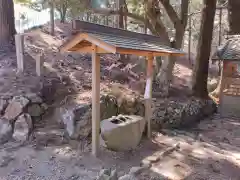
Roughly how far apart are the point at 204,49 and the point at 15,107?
753cm

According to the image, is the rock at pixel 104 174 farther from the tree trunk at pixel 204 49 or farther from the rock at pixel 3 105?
the tree trunk at pixel 204 49

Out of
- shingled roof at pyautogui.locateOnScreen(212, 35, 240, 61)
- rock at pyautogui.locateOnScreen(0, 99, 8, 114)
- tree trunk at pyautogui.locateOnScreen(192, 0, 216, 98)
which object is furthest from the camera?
tree trunk at pyautogui.locateOnScreen(192, 0, 216, 98)

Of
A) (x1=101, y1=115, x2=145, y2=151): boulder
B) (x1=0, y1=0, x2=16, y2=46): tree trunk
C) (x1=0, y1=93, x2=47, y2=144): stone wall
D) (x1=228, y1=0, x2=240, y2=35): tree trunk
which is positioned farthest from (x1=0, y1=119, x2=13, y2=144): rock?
(x1=228, y1=0, x2=240, y2=35): tree trunk

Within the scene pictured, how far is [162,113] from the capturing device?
26.8ft

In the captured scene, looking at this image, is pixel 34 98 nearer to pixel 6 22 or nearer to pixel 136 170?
pixel 136 170

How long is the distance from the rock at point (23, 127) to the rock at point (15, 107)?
0.16 meters

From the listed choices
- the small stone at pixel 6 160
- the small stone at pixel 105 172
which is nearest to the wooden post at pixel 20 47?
the small stone at pixel 6 160

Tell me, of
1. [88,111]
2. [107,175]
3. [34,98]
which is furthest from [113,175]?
[34,98]

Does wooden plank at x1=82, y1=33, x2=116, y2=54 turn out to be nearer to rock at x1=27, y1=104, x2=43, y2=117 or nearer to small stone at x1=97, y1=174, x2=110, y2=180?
small stone at x1=97, y1=174, x2=110, y2=180

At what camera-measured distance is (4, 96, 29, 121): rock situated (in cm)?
628

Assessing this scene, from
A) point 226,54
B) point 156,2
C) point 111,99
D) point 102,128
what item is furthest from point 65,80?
point 226,54

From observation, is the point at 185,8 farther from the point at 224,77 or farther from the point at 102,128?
Result: the point at 102,128

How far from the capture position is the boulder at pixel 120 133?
17.4 feet

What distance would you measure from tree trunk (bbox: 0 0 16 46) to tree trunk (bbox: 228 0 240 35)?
10205 mm
